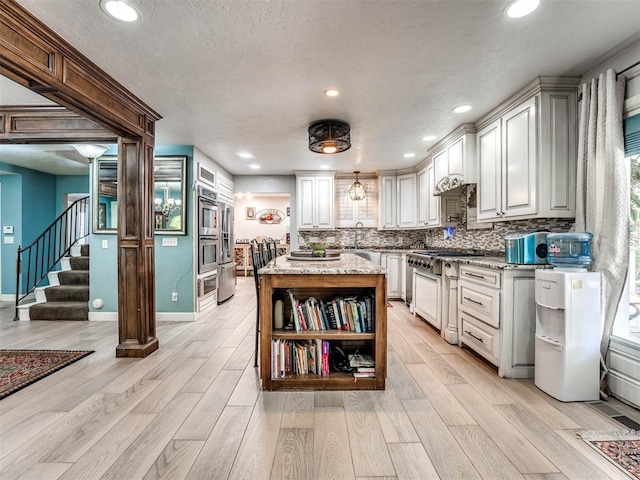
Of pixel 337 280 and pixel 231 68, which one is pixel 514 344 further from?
pixel 231 68

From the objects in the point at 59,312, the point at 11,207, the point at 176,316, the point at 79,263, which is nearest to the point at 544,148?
the point at 176,316

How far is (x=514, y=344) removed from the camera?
2461 mm

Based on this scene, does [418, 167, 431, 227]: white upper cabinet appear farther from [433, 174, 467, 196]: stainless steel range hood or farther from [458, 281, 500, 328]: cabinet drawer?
[458, 281, 500, 328]: cabinet drawer

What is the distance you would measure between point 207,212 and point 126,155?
5.74 ft

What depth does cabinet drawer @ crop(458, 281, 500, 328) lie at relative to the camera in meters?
2.54

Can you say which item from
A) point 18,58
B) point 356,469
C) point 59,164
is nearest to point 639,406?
point 356,469

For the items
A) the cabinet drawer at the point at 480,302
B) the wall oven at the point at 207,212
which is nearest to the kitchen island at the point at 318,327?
the cabinet drawer at the point at 480,302

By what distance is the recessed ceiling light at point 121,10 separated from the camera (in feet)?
5.45

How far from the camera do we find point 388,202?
5.90 meters

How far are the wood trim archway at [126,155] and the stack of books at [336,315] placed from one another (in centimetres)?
166

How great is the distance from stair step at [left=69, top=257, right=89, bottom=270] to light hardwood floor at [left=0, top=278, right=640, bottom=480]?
111 inches

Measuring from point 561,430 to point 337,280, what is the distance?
157 cm

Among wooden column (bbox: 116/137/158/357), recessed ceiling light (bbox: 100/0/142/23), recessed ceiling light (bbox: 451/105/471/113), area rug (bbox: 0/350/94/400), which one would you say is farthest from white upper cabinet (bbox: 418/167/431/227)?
area rug (bbox: 0/350/94/400)

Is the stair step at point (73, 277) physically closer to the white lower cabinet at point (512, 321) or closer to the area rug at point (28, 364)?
the area rug at point (28, 364)
